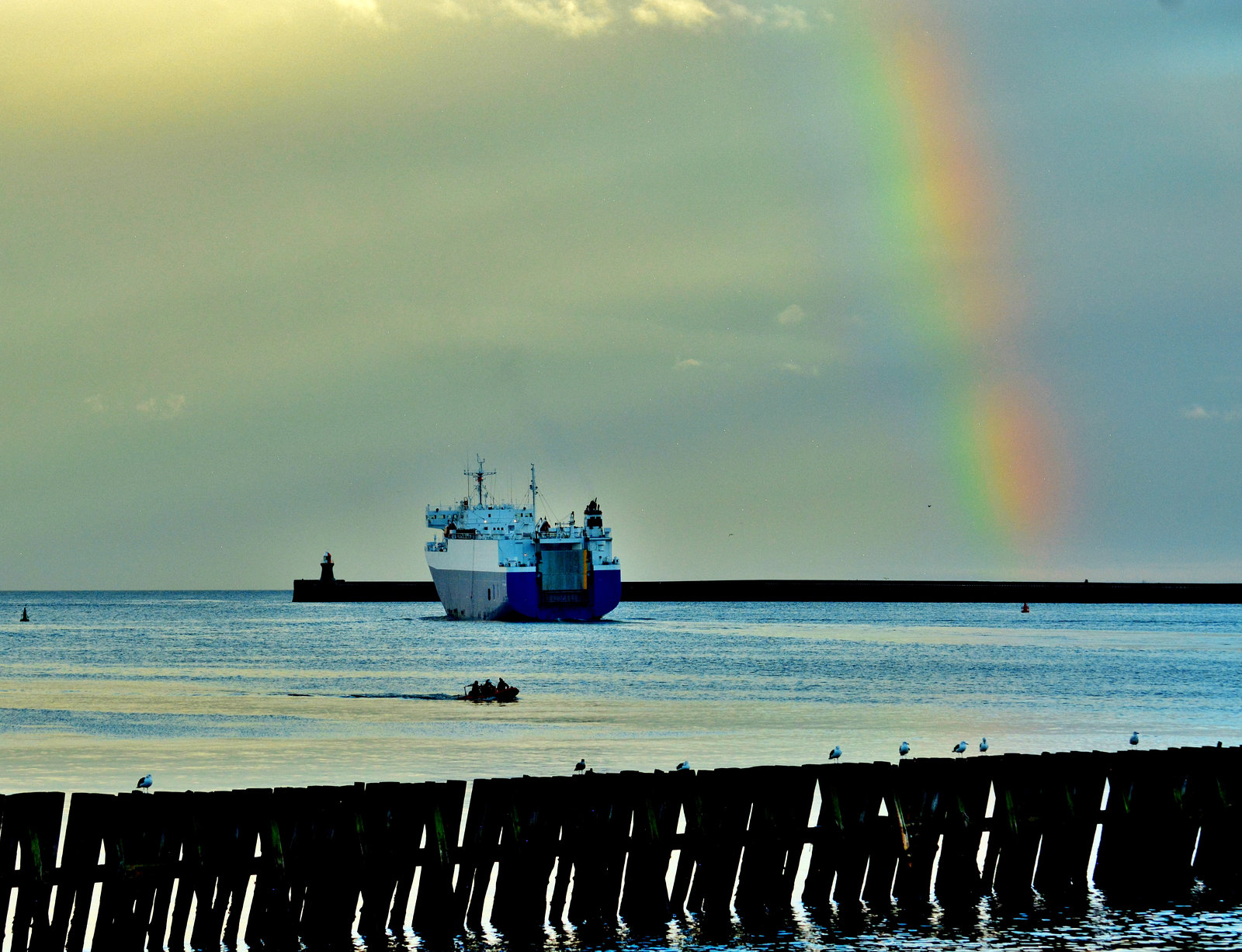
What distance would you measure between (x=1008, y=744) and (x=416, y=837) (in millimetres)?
27315

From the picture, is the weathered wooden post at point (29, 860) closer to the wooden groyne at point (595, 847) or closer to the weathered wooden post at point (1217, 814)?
the wooden groyne at point (595, 847)

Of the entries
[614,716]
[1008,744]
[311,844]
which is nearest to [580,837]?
[311,844]

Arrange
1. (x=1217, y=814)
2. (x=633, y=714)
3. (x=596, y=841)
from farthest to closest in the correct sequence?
(x=633, y=714) → (x=1217, y=814) → (x=596, y=841)

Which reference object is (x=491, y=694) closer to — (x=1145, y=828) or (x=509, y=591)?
(x=1145, y=828)

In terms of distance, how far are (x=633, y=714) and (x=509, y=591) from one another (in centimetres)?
7934

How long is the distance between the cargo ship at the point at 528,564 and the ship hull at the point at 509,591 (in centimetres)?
7

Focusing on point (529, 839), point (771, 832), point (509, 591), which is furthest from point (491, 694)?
point (509, 591)

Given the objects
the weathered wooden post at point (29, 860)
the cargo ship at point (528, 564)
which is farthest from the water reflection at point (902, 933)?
the cargo ship at point (528, 564)

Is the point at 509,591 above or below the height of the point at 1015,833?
above

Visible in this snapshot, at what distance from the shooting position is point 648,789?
14.9 m

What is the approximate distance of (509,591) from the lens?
4951 inches

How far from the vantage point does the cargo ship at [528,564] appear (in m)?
126

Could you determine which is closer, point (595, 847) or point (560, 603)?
point (595, 847)

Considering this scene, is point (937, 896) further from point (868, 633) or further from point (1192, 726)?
point (868, 633)
